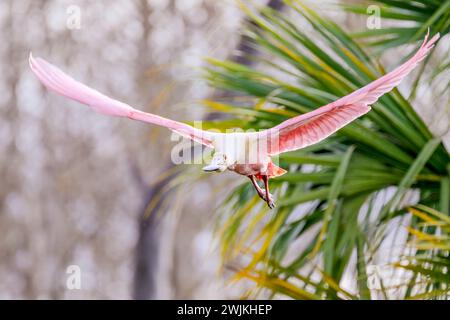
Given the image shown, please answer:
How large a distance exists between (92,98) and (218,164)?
420mm

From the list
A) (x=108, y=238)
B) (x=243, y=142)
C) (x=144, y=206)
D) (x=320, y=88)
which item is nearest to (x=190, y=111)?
(x=144, y=206)

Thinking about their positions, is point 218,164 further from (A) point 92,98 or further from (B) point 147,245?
(B) point 147,245

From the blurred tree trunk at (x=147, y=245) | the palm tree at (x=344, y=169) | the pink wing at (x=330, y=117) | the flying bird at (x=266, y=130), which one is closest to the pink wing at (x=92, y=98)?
the flying bird at (x=266, y=130)

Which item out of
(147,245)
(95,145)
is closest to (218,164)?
(147,245)

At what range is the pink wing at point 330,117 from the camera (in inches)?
62.1

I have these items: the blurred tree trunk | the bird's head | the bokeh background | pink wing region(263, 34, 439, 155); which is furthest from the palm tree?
the blurred tree trunk

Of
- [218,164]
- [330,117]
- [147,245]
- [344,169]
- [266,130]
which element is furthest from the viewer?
[147,245]

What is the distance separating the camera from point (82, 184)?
6648 mm

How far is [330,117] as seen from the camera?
5.59 feet

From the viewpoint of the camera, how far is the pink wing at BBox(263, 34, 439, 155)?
62.1 inches

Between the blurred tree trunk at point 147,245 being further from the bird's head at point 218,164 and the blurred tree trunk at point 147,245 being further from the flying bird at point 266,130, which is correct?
the bird's head at point 218,164

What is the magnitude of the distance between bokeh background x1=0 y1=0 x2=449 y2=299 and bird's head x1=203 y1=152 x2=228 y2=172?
458 centimetres

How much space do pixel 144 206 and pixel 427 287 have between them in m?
4.06
